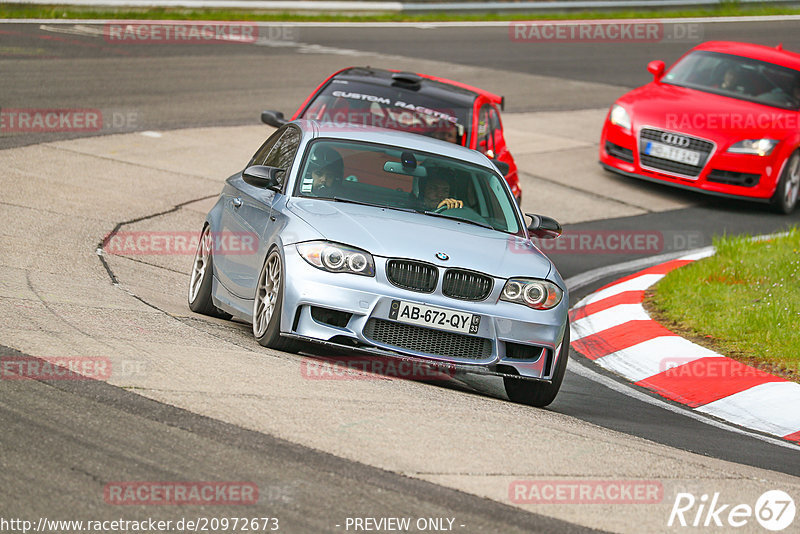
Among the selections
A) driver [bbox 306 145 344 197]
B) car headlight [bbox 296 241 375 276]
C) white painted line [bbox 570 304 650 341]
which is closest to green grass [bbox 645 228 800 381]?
white painted line [bbox 570 304 650 341]

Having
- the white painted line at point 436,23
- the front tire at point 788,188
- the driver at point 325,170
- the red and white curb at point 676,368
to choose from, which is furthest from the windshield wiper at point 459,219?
the white painted line at point 436,23

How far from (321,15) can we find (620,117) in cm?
1572

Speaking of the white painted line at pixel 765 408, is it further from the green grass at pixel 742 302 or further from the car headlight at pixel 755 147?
the car headlight at pixel 755 147

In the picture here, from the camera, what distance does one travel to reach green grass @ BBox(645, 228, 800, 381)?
365 inches

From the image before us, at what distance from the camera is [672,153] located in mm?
15727

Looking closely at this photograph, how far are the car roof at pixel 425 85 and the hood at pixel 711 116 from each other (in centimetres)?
397

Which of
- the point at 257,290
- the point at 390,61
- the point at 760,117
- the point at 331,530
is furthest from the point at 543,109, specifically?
the point at 331,530

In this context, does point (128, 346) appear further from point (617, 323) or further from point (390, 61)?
point (390, 61)

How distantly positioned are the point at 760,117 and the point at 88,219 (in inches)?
358

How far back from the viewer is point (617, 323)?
1032cm

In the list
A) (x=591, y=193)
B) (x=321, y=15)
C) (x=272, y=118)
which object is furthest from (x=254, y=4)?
(x=272, y=118)

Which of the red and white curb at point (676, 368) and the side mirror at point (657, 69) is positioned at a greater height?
the side mirror at point (657, 69)

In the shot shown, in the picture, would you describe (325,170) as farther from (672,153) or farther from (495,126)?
(672,153)

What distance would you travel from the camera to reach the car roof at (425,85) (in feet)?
39.4
